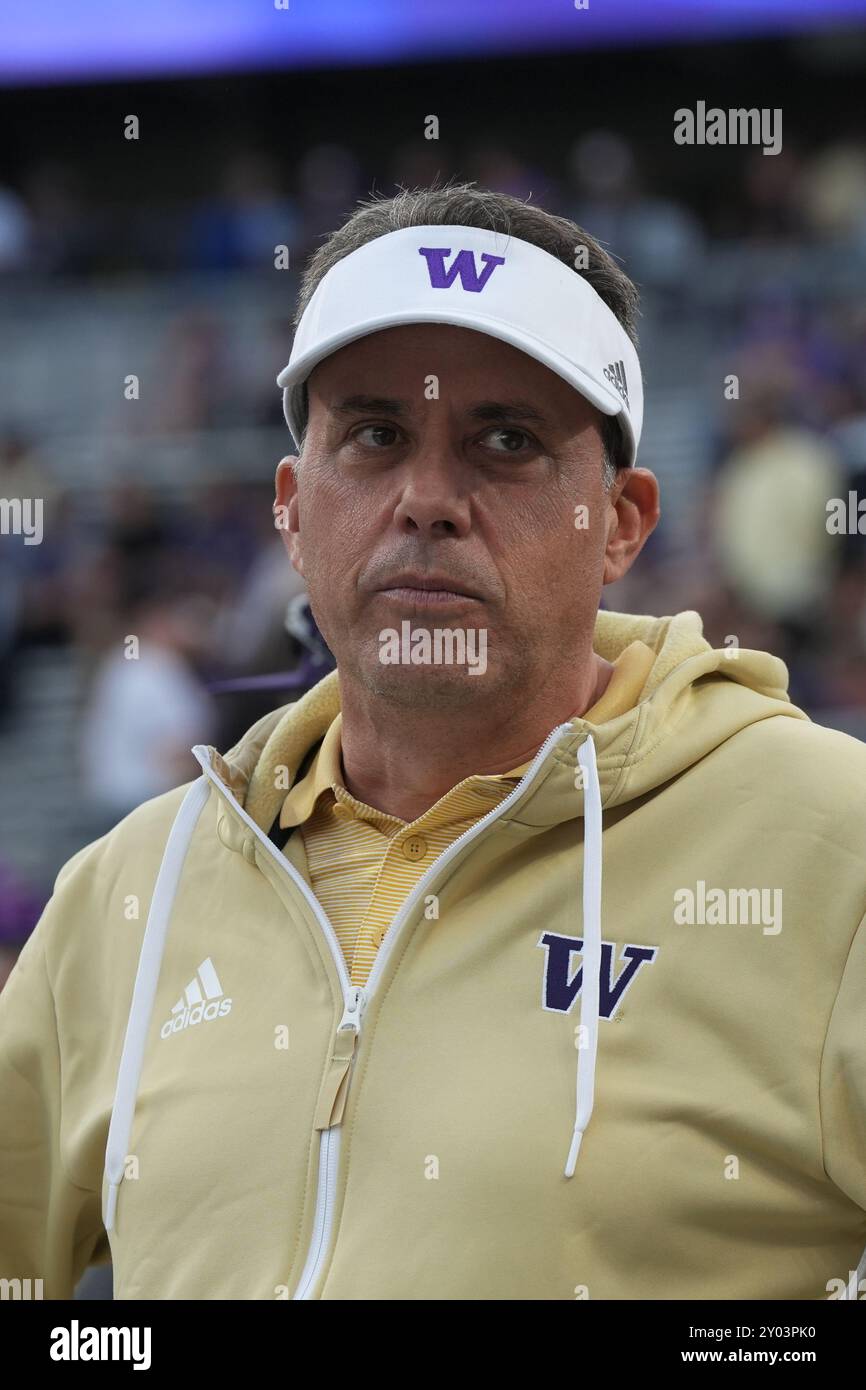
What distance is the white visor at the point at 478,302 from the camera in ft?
5.87

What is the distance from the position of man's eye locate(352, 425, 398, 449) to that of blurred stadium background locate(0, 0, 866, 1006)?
2.55 metres

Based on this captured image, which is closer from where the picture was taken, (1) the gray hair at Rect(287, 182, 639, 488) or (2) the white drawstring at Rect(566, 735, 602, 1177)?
(2) the white drawstring at Rect(566, 735, 602, 1177)

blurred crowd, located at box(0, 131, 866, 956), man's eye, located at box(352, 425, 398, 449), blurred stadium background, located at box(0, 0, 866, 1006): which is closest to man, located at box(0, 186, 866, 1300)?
man's eye, located at box(352, 425, 398, 449)

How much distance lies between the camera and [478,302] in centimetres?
179

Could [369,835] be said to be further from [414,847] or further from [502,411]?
[502,411]

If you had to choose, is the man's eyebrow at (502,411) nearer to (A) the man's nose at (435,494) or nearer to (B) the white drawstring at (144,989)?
(A) the man's nose at (435,494)

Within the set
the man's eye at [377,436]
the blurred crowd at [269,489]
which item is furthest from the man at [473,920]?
the blurred crowd at [269,489]

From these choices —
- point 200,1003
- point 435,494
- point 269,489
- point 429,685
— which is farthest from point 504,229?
point 269,489

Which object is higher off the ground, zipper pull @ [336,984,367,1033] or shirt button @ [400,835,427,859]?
shirt button @ [400,835,427,859]

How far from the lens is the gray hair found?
1.89m

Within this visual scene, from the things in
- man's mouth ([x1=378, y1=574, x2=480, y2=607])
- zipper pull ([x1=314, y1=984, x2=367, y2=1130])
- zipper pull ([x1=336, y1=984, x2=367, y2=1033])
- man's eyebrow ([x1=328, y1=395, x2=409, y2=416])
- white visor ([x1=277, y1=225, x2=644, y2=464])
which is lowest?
zipper pull ([x1=314, y1=984, x2=367, y2=1130])

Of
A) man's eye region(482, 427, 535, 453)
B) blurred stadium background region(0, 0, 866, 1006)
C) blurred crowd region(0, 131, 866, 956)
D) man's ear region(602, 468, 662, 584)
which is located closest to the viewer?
man's eye region(482, 427, 535, 453)

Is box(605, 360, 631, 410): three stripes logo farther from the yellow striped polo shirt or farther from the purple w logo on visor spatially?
the yellow striped polo shirt

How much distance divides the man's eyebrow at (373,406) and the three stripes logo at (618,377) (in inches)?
8.8
